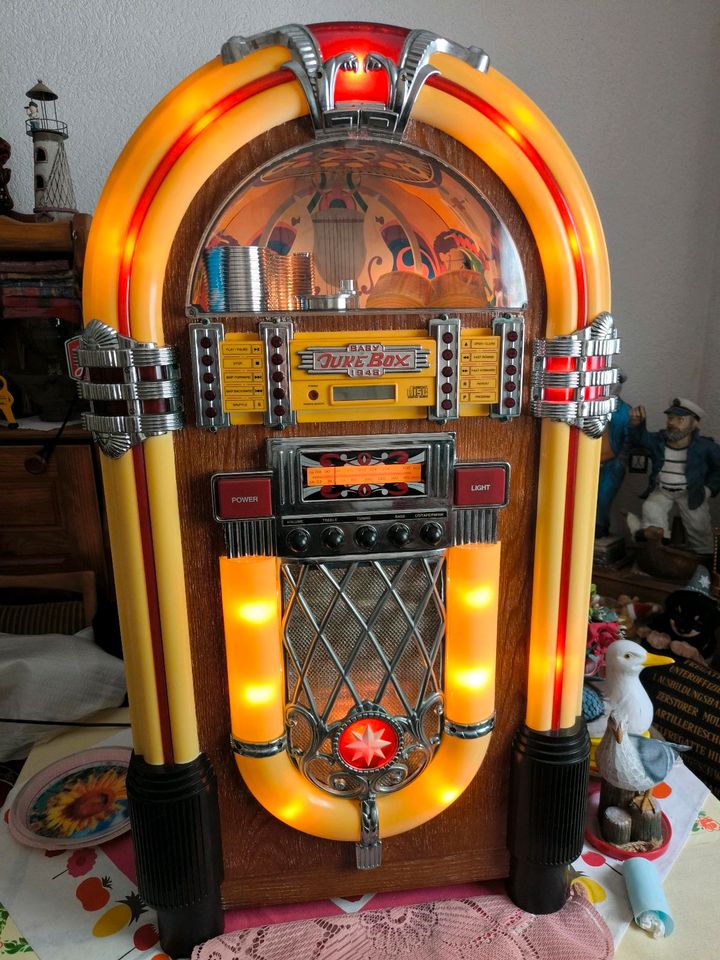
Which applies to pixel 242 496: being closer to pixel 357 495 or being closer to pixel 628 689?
pixel 357 495

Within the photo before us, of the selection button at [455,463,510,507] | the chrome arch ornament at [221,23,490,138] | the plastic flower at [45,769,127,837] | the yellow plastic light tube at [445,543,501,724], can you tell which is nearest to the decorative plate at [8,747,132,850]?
the plastic flower at [45,769,127,837]

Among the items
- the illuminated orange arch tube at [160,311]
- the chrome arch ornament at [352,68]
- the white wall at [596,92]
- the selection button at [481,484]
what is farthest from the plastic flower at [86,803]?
the white wall at [596,92]

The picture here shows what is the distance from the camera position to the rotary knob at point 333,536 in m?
0.99

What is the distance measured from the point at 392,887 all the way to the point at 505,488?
2.43ft

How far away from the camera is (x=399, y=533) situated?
1000 mm

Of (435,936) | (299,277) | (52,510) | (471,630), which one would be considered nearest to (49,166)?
(52,510)

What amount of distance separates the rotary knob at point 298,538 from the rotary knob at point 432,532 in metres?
0.18

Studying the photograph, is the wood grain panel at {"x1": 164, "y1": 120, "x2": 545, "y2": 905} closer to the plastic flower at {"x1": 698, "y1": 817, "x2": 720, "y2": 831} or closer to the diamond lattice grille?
the diamond lattice grille

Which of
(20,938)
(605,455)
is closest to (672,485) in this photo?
(605,455)

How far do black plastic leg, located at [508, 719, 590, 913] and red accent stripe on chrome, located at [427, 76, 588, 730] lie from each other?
0.06 metres

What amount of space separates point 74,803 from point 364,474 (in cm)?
100

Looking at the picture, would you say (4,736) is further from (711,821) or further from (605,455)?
(605,455)

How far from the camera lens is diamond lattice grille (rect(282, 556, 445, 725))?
1030mm

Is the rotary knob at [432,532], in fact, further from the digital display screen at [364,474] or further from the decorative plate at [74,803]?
the decorative plate at [74,803]
